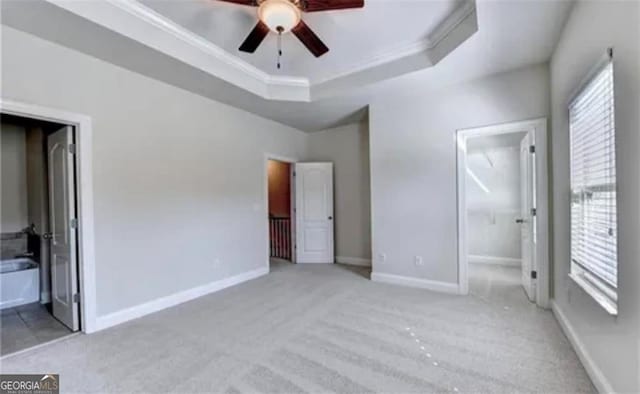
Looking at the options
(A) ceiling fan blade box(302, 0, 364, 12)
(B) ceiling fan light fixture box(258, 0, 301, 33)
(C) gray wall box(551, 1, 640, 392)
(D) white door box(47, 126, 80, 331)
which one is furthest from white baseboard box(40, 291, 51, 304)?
(C) gray wall box(551, 1, 640, 392)

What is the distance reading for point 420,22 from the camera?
2955 millimetres

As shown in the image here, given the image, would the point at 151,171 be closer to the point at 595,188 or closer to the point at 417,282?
the point at 417,282

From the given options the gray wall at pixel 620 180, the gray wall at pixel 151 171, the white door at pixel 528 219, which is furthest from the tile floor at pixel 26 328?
the white door at pixel 528 219

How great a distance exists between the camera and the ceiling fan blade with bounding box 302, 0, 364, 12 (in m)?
2.24

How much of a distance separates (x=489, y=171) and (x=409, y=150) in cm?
247

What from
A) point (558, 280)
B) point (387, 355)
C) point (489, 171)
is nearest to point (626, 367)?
point (387, 355)

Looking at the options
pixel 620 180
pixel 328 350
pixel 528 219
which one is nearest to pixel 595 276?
pixel 620 180

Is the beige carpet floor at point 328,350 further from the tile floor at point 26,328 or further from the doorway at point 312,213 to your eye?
the doorway at point 312,213

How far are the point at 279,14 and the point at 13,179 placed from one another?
458cm

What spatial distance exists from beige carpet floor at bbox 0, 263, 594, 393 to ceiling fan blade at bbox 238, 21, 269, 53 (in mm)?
2677

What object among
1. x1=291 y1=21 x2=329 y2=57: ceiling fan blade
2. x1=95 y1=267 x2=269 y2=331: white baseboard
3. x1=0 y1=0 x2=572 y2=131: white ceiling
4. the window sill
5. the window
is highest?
x1=0 y1=0 x2=572 y2=131: white ceiling

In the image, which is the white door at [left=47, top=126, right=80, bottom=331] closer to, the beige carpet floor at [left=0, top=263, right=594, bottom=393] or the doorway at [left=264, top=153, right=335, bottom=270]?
the beige carpet floor at [left=0, top=263, right=594, bottom=393]

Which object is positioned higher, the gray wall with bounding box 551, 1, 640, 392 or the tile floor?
the gray wall with bounding box 551, 1, 640, 392

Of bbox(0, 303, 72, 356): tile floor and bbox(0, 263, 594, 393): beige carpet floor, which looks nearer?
bbox(0, 263, 594, 393): beige carpet floor
